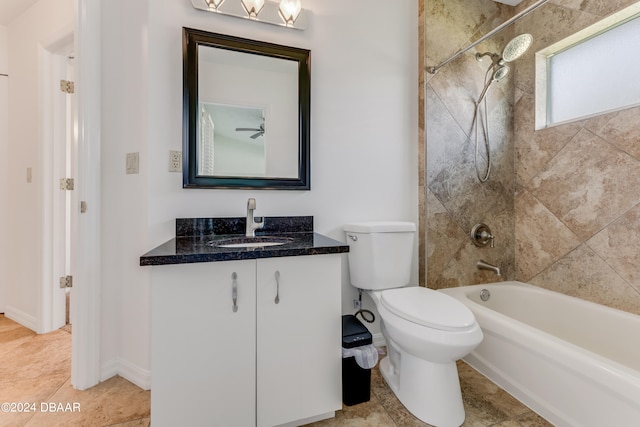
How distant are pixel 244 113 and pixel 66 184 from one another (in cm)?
147

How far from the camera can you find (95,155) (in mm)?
1520

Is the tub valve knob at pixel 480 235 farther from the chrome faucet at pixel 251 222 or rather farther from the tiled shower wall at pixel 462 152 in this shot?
the chrome faucet at pixel 251 222

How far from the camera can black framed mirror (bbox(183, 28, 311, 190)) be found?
4.95ft

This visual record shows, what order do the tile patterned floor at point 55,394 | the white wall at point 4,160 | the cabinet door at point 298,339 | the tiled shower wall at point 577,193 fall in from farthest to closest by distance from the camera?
the white wall at point 4,160 → the tiled shower wall at point 577,193 → the tile patterned floor at point 55,394 → the cabinet door at point 298,339

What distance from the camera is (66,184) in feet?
6.70

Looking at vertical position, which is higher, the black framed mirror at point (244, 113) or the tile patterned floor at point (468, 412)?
the black framed mirror at point (244, 113)

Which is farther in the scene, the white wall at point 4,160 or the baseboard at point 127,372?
the white wall at point 4,160

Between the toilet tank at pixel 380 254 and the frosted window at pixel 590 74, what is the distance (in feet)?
4.41

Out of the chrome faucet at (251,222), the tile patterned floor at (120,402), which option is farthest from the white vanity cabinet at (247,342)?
the chrome faucet at (251,222)

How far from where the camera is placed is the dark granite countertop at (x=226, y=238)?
102 centimetres

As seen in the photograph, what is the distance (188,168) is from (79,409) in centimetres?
122

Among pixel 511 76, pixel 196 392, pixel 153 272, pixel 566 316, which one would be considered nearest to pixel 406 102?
pixel 511 76

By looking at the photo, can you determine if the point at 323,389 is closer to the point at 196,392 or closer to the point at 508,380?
the point at 196,392

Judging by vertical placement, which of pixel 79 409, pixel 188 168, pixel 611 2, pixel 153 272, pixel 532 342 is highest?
pixel 611 2
